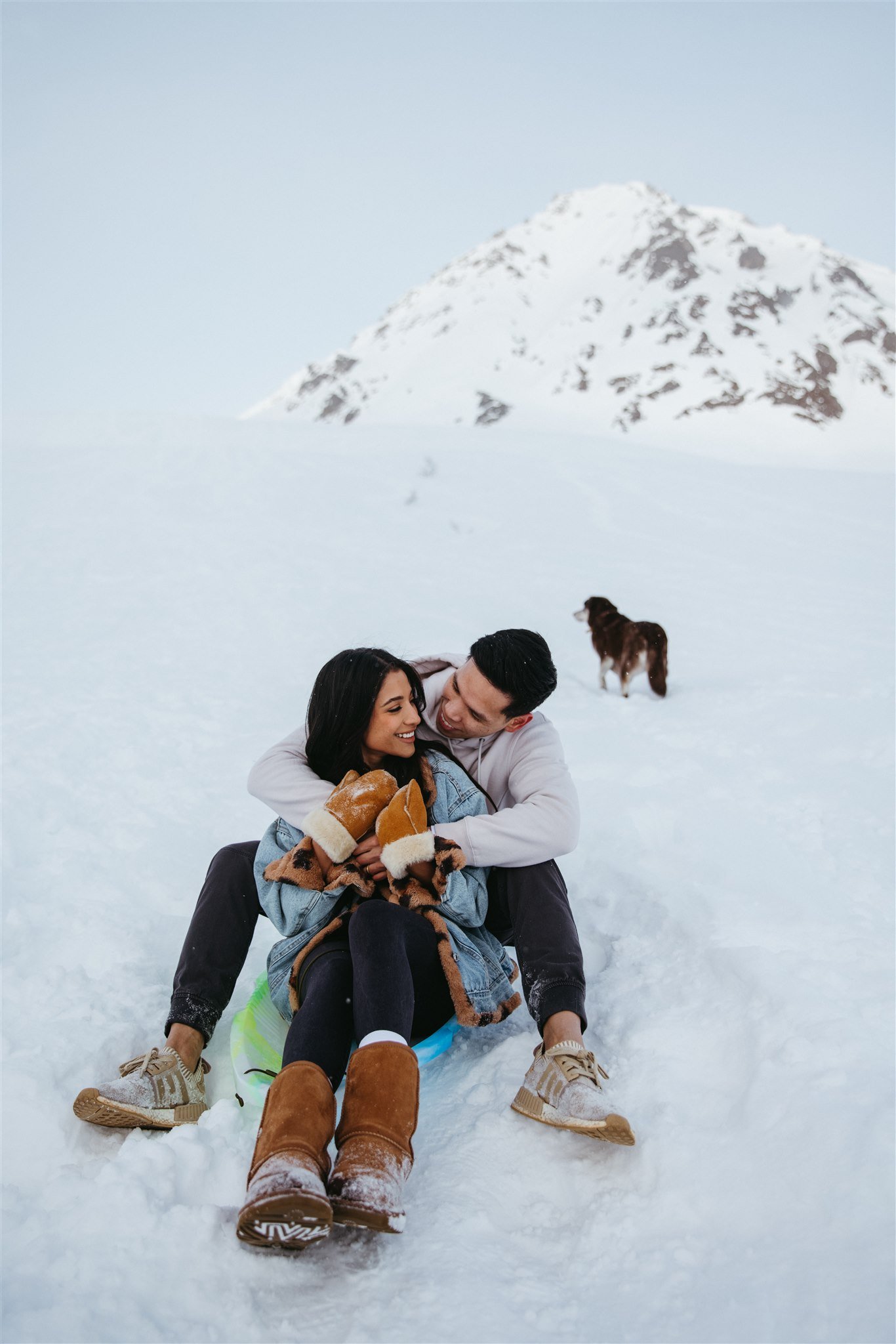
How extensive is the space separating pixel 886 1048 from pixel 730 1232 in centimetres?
60

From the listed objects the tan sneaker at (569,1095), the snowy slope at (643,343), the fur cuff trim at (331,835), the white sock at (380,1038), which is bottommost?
the tan sneaker at (569,1095)

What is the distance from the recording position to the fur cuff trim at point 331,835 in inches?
81.7

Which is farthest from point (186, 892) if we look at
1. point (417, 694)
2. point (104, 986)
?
point (417, 694)

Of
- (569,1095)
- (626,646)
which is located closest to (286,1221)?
(569,1095)

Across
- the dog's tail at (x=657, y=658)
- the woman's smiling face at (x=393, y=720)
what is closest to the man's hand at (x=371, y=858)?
the woman's smiling face at (x=393, y=720)

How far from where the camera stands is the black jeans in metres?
2.03

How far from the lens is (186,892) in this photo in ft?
10.3

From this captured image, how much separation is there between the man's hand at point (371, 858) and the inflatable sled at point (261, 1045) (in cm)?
45

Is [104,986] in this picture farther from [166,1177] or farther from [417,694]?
[417,694]

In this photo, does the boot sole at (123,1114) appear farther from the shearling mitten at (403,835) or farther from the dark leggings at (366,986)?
the shearling mitten at (403,835)

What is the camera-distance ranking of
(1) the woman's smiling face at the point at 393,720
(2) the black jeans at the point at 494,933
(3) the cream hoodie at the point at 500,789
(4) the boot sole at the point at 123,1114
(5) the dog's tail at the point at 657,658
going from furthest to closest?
(5) the dog's tail at the point at 657,658, (1) the woman's smiling face at the point at 393,720, (3) the cream hoodie at the point at 500,789, (2) the black jeans at the point at 494,933, (4) the boot sole at the point at 123,1114

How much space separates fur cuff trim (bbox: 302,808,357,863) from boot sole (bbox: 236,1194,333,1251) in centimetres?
82

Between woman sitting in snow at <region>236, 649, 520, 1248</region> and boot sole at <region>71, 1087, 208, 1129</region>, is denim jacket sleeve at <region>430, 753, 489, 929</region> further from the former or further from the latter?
boot sole at <region>71, 1087, 208, 1129</region>

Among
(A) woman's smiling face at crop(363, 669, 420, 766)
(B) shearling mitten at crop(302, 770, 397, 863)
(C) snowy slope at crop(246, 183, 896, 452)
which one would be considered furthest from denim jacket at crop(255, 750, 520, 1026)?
(C) snowy slope at crop(246, 183, 896, 452)
